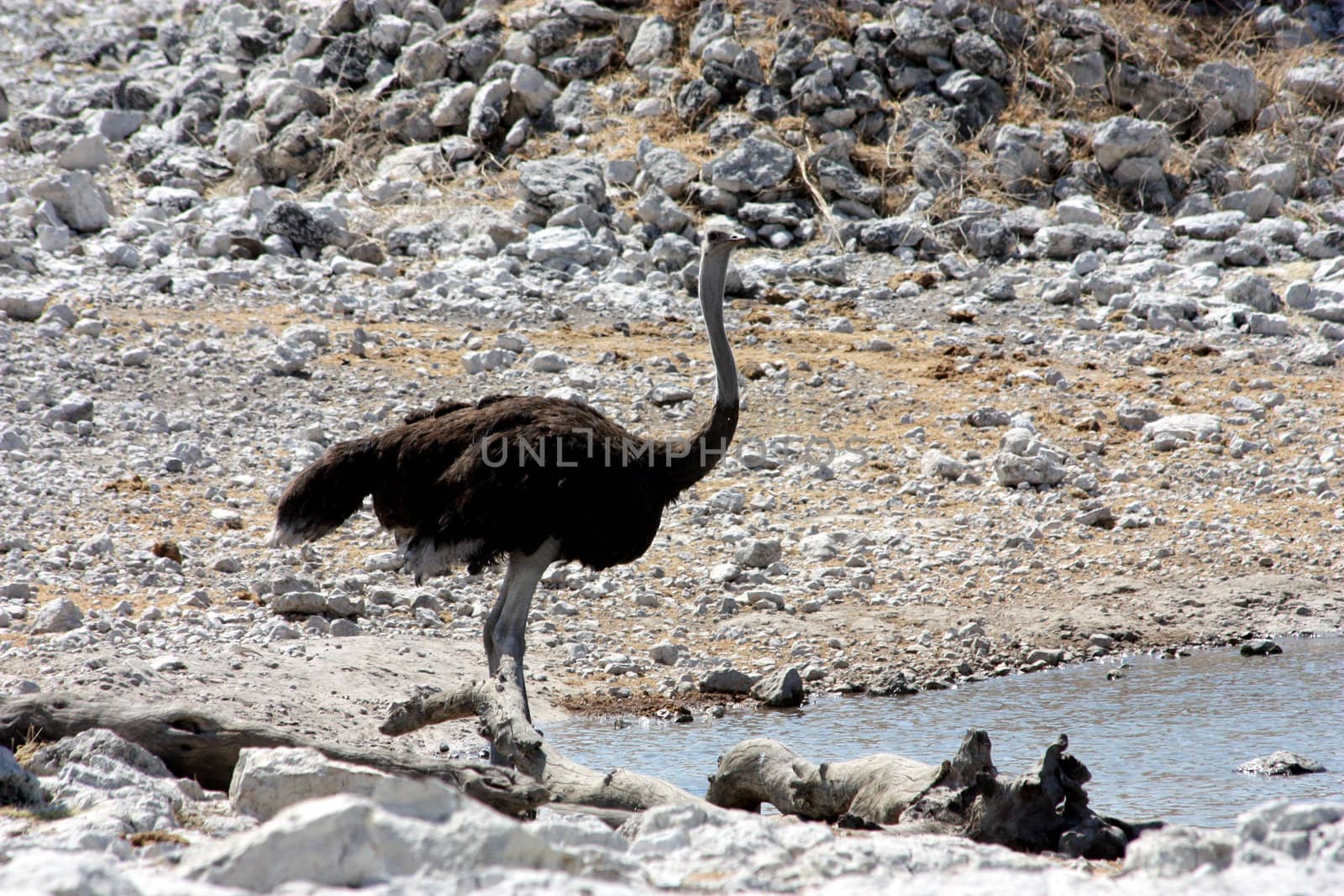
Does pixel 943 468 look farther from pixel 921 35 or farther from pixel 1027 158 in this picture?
pixel 921 35

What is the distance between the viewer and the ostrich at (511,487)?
6086 millimetres

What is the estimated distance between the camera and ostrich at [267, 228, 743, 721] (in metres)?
6.09

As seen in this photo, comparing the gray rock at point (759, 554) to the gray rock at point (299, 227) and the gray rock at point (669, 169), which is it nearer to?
the gray rock at point (669, 169)

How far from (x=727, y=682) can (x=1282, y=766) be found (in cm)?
251

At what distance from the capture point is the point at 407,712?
5.30 meters

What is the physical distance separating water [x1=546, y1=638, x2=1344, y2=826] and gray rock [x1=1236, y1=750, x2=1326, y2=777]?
48 millimetres

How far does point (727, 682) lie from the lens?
286 inches

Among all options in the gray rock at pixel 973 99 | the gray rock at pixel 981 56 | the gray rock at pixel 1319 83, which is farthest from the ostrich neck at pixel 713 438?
the gray rock at pixel 1319 83

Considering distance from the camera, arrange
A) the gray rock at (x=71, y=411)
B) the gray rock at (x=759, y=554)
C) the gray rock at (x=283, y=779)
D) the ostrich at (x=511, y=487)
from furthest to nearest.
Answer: the gray rock at (x=71, y=411) → the gray rock at (x=759, y=554) → the ostrich at (x=511, y=487) → the gray rock at (x=283, y=779)

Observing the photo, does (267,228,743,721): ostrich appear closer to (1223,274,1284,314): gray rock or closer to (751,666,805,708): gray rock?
(751,666,805,708): gray rock

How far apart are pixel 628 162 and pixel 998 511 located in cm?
692

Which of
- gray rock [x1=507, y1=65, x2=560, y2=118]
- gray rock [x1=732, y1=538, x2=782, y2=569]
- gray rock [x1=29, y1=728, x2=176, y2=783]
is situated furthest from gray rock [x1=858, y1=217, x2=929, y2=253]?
gray rock [x1=29, y1=728, x2=176, y2=783]

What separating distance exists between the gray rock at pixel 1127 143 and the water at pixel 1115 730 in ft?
26.4

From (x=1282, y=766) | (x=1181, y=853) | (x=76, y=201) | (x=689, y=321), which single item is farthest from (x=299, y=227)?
(x=1181, y=853)
